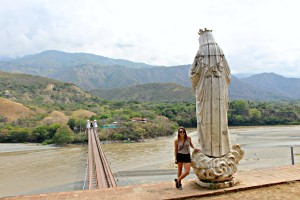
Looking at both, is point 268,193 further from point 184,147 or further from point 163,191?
point 163,191

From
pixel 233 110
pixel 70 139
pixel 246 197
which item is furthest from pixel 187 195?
pixel 233 110

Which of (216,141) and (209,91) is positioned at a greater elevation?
(209,91)

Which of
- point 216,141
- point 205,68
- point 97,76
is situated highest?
point 97,76

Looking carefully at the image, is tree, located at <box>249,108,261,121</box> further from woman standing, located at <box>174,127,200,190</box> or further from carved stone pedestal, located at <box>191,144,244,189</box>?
woman standing, located at <box>174,127,200,190</box>

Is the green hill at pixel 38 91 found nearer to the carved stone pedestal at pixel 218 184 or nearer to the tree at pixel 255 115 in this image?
the tree at pixel 255 115

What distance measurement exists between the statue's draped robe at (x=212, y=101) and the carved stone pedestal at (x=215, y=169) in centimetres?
10

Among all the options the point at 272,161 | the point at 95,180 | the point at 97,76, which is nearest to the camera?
the point at 95,180

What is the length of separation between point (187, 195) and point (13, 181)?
13.5 m

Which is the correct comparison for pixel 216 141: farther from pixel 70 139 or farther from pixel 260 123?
pixel 260 123

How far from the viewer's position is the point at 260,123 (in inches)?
1742

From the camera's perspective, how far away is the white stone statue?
449 centimetres

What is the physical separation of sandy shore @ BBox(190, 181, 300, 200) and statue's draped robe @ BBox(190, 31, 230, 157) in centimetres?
63

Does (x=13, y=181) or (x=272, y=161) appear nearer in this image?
(x=13, y=181)

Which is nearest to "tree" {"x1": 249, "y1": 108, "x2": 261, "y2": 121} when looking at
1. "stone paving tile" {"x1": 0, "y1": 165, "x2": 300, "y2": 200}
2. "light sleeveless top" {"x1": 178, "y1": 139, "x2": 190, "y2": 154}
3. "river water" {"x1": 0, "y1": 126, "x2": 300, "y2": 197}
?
"river water" {"x1": 0, "y1": 126, "x2": 300, "y2": 197}
